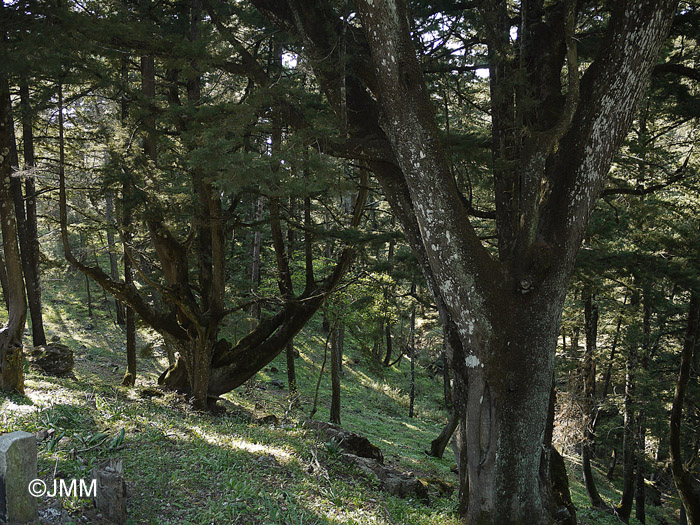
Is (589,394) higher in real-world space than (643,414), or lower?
higher

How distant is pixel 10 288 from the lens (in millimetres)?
7789

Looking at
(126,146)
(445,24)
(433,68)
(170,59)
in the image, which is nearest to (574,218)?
(433,68)

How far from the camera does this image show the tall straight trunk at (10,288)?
25.0 feet

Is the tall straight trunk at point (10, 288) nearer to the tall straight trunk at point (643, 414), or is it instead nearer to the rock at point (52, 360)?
the rock at point (52, 360)

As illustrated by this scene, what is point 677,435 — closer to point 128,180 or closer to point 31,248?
point 128,180

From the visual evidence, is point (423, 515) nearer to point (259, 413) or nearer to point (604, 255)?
point (604, 255)

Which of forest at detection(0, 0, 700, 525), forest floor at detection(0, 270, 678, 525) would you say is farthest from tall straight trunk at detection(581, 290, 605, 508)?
forest at detection(0, 0, 700, 525)

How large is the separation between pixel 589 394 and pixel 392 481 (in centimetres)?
1089

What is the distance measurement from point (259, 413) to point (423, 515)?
639 cm

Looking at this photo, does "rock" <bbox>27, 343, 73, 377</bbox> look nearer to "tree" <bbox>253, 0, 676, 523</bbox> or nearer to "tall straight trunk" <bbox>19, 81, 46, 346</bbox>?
"tall straight trunk" <bbox>19, 81, 46, 346</bbox>

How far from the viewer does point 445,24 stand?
22.6 feet

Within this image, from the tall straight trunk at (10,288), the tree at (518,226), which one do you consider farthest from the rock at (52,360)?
the tree at (518,226)

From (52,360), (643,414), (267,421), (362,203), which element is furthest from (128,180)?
(643,414)

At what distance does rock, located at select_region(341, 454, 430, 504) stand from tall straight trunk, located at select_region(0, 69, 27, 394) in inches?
214
